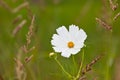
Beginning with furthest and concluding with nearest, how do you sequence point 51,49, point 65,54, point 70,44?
1. point 51,49
2. point 70,44
3. point 65,54

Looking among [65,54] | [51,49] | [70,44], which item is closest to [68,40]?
[70,44]

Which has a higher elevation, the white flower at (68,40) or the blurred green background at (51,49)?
the blurred green background at (51,49)

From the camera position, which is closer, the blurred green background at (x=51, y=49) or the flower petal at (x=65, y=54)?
the flower petal at (x=65, y=54)

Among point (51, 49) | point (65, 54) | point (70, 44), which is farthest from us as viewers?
point (51, 49)

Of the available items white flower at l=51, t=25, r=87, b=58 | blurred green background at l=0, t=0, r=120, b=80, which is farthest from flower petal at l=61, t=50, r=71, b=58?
blurred green background at l=0, t=0, r=120, b=80

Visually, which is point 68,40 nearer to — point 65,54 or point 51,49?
point 65,54

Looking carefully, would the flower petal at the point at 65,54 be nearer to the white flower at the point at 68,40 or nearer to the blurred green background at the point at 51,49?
the white flower at the point at 68,40

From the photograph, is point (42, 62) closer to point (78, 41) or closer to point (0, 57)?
point (0, 57)

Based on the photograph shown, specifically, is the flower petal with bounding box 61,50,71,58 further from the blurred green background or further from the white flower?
the blurred green background

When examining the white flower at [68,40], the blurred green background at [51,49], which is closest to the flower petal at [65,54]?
the white flower at [68,40]

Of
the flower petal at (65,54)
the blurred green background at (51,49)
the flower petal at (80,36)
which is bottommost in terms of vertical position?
the flower petal at (65,54)
